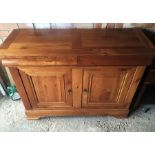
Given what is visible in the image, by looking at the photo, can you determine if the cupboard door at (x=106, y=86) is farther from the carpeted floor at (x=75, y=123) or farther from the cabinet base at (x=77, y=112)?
the carpeted floor at (x=75, y=123)

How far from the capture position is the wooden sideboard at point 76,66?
99 centimetres

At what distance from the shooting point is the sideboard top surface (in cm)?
98

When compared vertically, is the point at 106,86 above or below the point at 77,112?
above

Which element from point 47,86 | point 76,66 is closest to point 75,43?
point 76,66

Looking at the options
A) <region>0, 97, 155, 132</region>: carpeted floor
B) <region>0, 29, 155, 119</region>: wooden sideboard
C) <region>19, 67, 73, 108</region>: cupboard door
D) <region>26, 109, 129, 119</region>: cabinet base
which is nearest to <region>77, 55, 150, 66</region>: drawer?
<region>0, 29, 155, 119</region>: wooden sideboard

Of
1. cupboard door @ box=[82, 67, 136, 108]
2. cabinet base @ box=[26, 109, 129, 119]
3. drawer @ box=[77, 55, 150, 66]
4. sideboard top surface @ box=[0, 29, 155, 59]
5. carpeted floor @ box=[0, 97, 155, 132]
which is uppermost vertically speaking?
sideboard top surface @ box=[0, 29, 155, 59]

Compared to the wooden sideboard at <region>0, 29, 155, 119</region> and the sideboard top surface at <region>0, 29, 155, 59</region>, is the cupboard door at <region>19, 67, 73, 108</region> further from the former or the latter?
the sideboard top surface at <region>0, 29, 155, 59</region>

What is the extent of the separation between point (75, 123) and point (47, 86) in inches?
19.6

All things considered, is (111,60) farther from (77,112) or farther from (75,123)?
(75,123)

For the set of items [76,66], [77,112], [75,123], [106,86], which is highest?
[76,66]

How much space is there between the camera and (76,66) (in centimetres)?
104

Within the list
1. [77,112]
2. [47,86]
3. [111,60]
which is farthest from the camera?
[77,112]

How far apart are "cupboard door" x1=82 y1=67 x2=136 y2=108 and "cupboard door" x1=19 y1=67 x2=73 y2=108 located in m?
0.14
